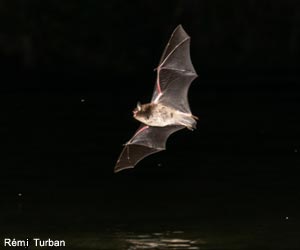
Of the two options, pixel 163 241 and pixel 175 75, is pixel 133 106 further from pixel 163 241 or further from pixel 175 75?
pixel 163 241

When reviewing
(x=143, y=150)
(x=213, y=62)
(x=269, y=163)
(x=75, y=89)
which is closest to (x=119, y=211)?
(x=143, y=150)

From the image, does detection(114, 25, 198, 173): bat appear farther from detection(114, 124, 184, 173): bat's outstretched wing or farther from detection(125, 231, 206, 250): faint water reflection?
detection(125, 231, 206, 250): faint water reflection

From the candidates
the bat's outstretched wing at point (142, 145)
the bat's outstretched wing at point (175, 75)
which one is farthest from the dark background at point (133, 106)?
the bat's outstretched wing at point (175, 75)

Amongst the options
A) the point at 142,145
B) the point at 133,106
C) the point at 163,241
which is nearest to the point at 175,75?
the point at 142,145

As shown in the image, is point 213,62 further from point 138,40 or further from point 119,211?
point 119,211

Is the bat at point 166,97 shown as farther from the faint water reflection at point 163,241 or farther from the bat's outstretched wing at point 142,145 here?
the faint water reflection at point 163,241

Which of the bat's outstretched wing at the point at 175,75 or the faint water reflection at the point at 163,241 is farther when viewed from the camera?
the bat's outstretched wing at the point at 175,75
